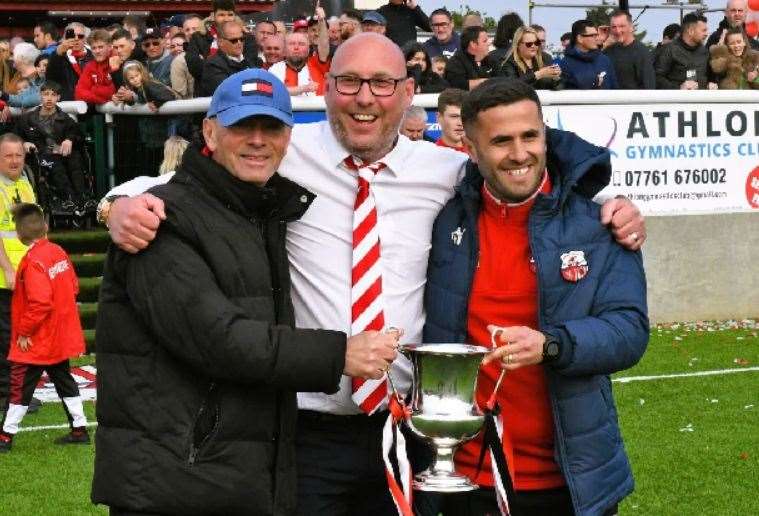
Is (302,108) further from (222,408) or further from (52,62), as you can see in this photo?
(222,408)

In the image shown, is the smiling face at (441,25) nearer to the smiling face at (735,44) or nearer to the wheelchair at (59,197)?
the smiling face at (735,44)

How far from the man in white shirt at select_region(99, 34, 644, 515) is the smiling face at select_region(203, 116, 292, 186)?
461 mm

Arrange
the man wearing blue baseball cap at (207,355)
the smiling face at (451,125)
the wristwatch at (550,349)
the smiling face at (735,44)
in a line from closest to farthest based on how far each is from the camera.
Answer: the man wearing blue baseball cap at (207,355) < the wristwatch at (550,349) < the smiling face at (451,125) < the smiling face at (735,44)

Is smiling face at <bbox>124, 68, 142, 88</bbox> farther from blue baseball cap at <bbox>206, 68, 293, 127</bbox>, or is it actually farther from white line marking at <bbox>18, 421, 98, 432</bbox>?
blue baseball cap at <bbox>206, 68, 293, 127</bbox>

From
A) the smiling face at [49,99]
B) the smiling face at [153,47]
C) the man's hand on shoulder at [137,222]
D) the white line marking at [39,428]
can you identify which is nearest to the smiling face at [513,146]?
the man's hand on shoulder at [137,222]

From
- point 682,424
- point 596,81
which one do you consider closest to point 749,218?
point 596,81

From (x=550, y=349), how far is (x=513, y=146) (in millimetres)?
→ 624

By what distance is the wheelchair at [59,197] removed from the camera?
15586 millimetres

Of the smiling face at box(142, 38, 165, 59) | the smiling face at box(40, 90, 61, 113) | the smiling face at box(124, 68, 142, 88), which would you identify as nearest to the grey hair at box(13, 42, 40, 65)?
the smiling face at box(142, 38, 165, 59)

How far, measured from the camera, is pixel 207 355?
396 cm

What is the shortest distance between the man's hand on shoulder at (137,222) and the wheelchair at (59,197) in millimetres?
11496

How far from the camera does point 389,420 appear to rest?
4.30 meters

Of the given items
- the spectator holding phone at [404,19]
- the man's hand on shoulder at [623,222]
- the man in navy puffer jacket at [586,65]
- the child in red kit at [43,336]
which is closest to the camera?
the man's hand on shoulder at [623,222]

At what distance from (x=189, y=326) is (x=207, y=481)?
445 mm
